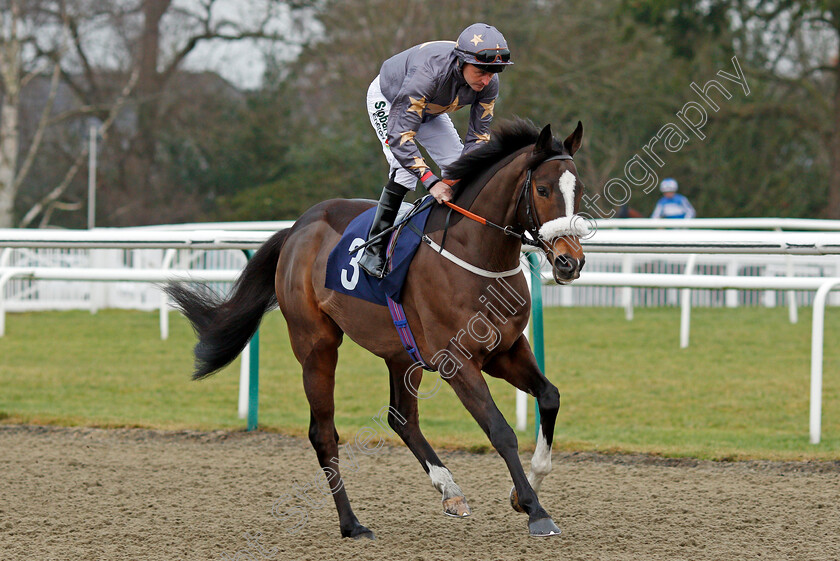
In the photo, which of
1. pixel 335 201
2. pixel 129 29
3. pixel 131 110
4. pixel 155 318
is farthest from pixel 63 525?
pixel 131 110

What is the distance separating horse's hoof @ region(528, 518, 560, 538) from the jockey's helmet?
5.39 feet

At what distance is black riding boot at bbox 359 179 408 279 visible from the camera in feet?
13.2

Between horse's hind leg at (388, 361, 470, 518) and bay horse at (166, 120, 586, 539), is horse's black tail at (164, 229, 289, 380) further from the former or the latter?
horse's hind leg at (388, 361, 470, 518)

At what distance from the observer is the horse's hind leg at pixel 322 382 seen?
425cm

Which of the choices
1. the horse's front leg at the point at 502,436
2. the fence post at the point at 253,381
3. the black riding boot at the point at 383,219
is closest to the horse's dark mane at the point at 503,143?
the black riding boot at the point at 383,219

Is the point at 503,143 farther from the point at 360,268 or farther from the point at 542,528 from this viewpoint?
the point at 542,528

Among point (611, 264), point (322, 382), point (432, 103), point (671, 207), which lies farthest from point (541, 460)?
point (671, 207)

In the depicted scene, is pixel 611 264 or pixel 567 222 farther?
pixel 611 264

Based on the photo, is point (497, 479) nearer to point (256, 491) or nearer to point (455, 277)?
point (256, 491)

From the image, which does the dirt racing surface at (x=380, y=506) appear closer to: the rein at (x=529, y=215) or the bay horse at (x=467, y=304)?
the bay horse at (x=467, y=304)

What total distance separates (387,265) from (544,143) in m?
0.84

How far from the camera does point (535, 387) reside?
12.5 ft

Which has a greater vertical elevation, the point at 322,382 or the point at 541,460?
the point at 322,382

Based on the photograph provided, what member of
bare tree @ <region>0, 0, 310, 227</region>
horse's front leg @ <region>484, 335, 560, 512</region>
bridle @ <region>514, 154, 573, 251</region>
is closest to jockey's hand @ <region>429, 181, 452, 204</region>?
bridle @ <region>514, 154, 573, 251</region>
